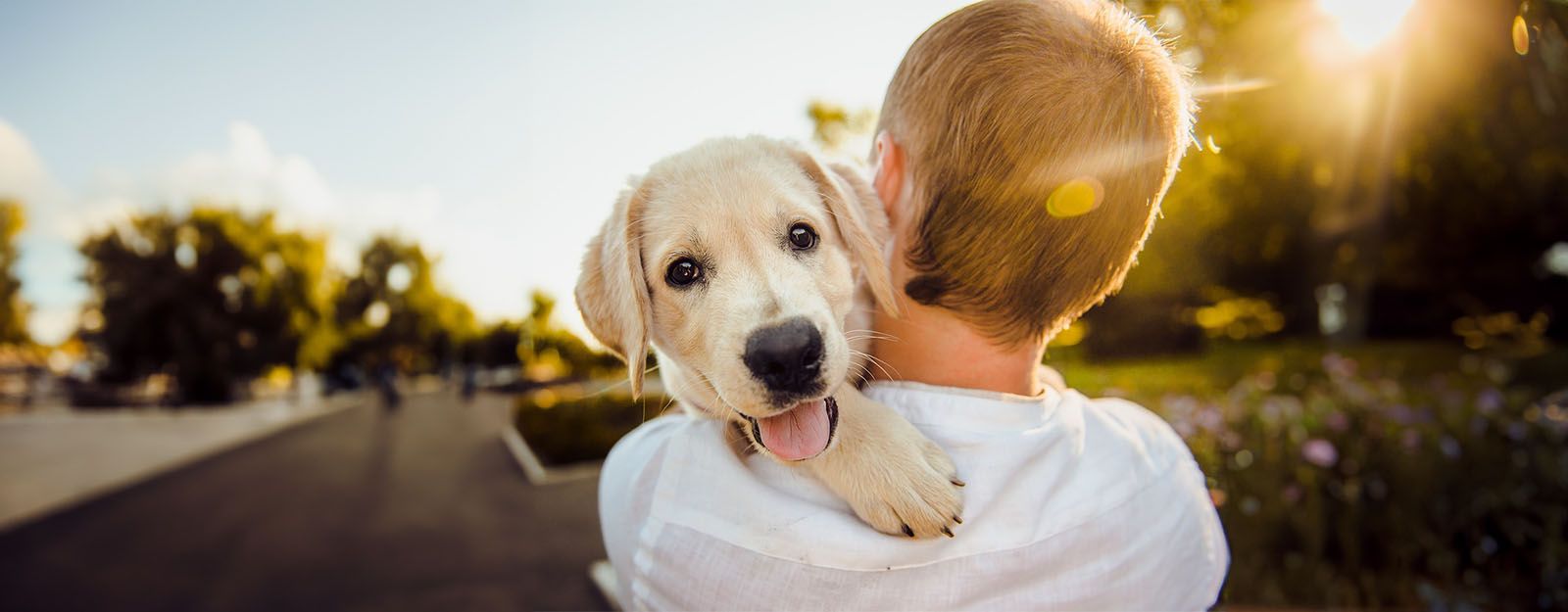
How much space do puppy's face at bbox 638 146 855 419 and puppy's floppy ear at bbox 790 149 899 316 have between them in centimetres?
5

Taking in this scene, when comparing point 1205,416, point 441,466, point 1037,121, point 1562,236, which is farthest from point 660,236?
point 1562,236

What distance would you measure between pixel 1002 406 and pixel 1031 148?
22.3 inches

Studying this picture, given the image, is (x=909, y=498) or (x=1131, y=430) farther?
(x=1131, y=430)

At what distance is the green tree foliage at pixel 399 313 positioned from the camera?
72.1 metres

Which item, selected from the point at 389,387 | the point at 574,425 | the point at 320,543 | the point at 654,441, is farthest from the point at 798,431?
the point at 389,387

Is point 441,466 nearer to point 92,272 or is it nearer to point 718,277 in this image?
point 718,277

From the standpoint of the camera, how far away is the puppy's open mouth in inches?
66.0

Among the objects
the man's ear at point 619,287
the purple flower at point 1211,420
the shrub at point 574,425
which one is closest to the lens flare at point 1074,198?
the man's ear at point 619,287

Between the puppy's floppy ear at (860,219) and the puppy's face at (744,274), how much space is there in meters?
0.05

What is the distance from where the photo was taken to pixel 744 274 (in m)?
2.00

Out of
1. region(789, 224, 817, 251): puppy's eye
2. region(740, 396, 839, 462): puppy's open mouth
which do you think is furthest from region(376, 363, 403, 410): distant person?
region(740, 396, 839, 462): puppy's open mouth

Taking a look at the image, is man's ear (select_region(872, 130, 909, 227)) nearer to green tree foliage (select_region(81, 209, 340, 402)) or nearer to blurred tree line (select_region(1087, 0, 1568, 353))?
blurred tree line (select_region(1087, 0, 1568, 353))

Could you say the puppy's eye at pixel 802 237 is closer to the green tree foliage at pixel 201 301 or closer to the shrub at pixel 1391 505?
the shrub at pixel 1391 505

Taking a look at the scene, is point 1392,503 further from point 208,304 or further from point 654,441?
point 208,304
